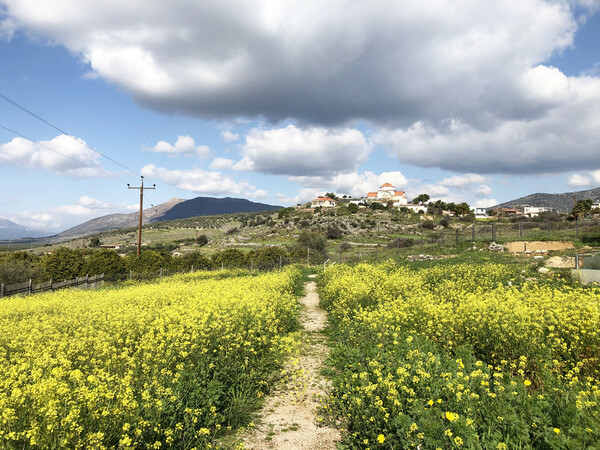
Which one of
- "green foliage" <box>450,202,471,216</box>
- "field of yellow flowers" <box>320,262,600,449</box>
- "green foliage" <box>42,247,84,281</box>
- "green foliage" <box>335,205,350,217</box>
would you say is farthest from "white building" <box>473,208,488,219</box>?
"field of yellow flowers" <box>320,262,600,449</box>

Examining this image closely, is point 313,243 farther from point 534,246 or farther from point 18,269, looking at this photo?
point 18,269

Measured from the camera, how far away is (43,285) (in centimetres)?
2148

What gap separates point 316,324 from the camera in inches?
470

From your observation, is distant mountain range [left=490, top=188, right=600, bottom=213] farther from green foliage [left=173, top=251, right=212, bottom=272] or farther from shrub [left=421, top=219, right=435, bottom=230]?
green foliage [left=173, top=251, right=212, bottom=272]

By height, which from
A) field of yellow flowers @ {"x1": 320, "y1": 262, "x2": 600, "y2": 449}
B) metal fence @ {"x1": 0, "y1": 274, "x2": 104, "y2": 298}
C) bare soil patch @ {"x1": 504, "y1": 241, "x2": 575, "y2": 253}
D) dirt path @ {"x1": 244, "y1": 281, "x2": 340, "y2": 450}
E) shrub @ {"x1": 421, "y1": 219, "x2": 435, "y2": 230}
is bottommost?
metal fence @ {"x1": 0, "y1": 274, "x2": 104, "y2": 298}

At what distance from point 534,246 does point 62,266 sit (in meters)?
38.4

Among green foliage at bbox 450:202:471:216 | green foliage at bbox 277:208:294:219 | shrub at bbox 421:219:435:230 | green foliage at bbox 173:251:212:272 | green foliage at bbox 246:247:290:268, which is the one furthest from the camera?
green foliage at bbox 277:208:294:219

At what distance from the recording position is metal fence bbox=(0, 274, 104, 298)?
19.3 meters

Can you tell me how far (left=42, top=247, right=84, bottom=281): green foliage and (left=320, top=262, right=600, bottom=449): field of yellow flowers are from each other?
27410mm

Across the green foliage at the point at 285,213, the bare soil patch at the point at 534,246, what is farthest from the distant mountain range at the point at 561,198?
the bare soil patch at the point at 534,246

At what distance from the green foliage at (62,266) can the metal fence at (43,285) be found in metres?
2.24

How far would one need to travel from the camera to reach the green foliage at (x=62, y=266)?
89.7 feet

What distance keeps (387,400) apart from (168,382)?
3017mm

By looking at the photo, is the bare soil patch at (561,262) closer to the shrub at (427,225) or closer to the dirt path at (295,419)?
the dirt path at (295,419)
